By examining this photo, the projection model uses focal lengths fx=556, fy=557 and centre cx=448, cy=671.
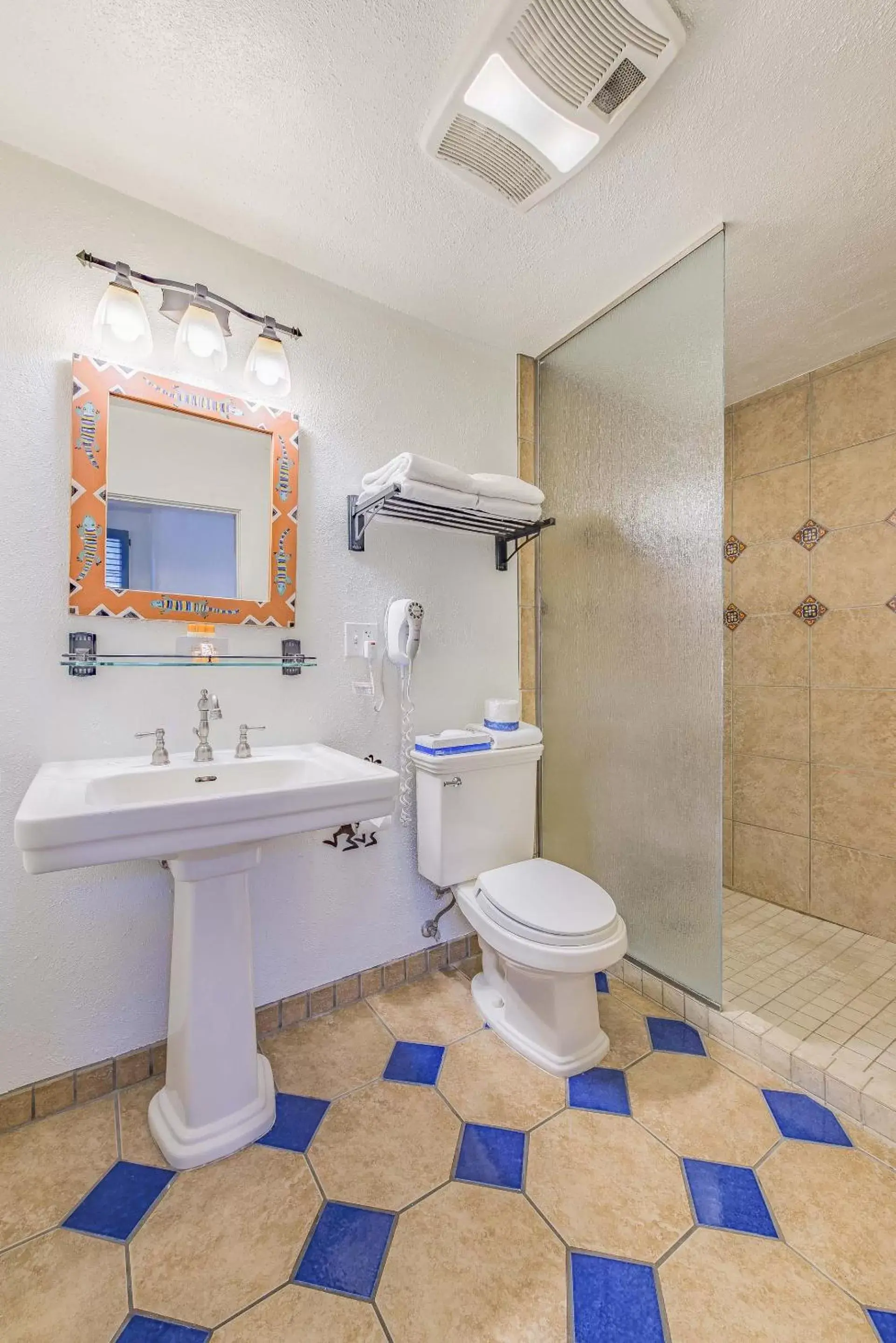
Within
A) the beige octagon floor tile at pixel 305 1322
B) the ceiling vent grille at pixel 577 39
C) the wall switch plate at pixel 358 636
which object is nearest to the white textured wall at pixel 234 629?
the wall switch plate at pixel 358 636

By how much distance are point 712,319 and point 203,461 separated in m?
1.45

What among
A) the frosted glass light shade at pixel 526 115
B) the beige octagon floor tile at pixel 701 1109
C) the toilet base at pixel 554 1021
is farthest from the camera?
the toilet base at pixel 554 1021

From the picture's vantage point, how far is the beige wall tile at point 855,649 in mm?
2090

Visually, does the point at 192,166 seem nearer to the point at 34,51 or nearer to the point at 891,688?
the point at 34,51

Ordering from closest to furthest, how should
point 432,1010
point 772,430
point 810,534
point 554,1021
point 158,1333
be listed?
point 158,1333, point 554,1021, point 432,1010, point 810,534, point 772,430

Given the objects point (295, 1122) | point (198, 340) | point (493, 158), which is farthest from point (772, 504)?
point (295, 1122)

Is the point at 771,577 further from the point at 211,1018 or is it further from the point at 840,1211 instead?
the point at 211,1018

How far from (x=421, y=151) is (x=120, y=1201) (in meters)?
2.32

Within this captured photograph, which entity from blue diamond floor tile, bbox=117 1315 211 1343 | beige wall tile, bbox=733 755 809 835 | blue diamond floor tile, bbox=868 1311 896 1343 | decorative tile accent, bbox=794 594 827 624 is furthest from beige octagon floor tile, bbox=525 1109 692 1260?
decorative tile accent, bbox=794 594 827 624

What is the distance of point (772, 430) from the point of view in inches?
94.8

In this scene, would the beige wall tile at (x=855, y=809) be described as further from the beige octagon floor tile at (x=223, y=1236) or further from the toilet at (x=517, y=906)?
the beige octagon floor tile at (x=223, y=1236)

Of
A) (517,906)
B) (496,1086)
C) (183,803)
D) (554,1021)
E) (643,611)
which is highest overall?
(643,611)

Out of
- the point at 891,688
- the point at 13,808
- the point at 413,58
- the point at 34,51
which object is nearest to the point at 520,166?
the point at 413,58

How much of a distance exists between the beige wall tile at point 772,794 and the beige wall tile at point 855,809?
0.15 ft
